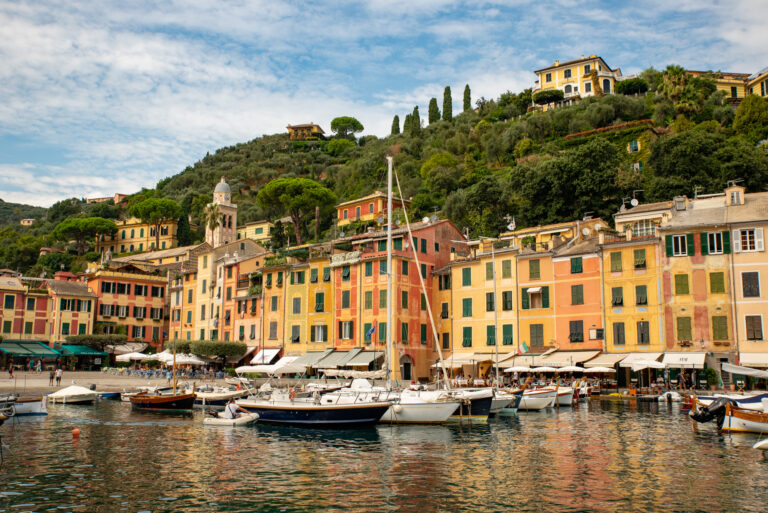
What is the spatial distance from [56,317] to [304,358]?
108ft

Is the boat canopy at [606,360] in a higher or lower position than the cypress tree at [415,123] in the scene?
lower

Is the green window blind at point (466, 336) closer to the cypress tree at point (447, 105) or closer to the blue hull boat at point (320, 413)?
the blue hull boat at point (320, 413)

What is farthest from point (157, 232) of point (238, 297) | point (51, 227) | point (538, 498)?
point (538, 498)

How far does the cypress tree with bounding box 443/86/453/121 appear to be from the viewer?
13825cm

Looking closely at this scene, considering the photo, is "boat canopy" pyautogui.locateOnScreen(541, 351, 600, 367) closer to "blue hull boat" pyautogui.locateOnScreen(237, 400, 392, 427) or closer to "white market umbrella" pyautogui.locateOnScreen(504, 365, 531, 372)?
"white market umbrella" pyautogui.locateOnScreen(504, 365, 531, 372)

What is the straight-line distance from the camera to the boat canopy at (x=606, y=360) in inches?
1838

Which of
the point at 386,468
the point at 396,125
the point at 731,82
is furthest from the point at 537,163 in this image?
the point at 396,125

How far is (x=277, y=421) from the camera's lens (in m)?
35.6

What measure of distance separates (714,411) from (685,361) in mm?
14719

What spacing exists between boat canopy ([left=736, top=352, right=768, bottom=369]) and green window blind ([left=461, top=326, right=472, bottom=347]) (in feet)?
66.1

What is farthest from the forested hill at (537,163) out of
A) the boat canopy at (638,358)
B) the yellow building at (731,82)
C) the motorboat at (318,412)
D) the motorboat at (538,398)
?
the motorboat at (318,412)

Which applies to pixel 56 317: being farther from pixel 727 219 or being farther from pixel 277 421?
pixel 727 219

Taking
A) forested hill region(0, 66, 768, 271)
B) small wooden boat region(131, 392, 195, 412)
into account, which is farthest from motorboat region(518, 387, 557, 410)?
forested hill region(0, 66, 768, 271)

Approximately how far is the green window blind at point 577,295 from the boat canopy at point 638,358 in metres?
5.50
